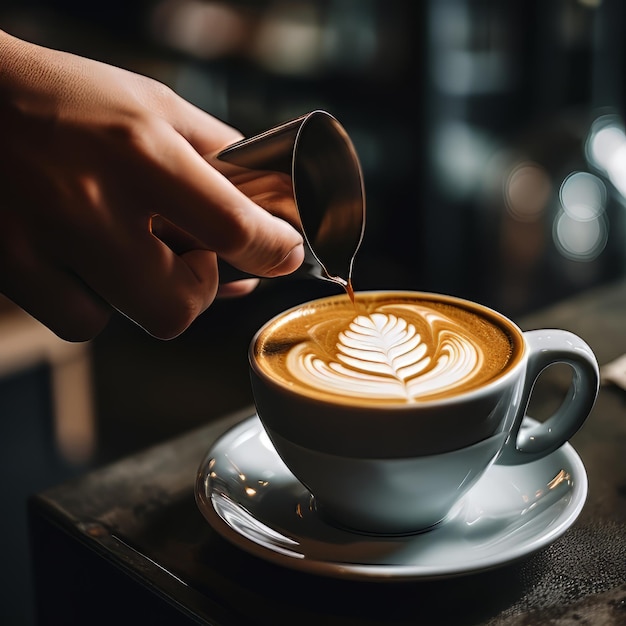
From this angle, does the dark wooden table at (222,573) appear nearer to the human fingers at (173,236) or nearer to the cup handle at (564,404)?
the cup handle at (564,404)

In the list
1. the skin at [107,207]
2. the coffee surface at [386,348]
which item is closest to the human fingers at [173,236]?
the skin at [107,207]

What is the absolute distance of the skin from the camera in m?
0.66

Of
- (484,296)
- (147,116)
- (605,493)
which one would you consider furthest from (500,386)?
(484,296)

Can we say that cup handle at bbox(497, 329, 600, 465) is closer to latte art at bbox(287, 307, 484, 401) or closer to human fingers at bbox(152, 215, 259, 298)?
latte art at bbox(287, 307, 484, 401)

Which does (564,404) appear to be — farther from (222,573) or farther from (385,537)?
(222,573)

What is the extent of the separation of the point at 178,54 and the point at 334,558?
2133 millimetres

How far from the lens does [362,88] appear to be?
2.58 m

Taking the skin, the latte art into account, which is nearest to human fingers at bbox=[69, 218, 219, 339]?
the skin

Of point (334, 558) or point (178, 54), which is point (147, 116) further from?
point (178, 54)

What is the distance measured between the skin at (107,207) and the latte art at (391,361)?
3.6 inches

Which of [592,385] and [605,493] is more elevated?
[592,385]

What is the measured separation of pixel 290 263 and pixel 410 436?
207 millimetres

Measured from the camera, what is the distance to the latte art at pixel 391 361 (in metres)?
0.68

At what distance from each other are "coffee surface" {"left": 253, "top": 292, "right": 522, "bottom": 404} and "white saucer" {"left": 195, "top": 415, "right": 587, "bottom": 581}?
0.39 ft
